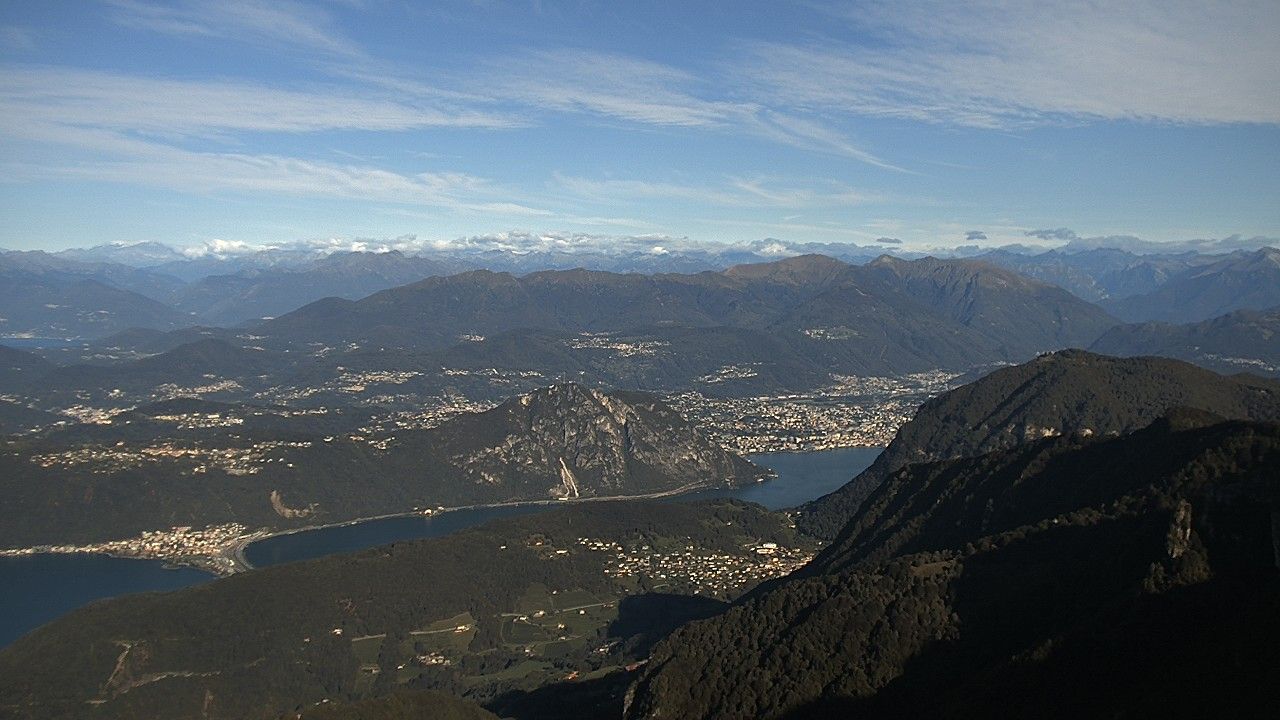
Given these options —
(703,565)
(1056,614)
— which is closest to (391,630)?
(703,565)

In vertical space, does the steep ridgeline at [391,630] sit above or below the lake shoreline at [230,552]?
above

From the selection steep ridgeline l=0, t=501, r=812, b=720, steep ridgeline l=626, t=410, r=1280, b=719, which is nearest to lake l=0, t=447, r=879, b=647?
steep ridgeline l=0, t=501, r=812, b=720

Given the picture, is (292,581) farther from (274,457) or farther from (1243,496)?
(1243,496)

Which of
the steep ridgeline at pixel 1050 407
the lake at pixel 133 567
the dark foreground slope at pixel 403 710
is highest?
the steep ridgeline at pixel 1050 407

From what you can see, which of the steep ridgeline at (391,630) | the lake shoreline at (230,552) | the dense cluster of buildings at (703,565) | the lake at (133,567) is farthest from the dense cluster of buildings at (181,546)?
the dense cluster of buildings at (703,565)

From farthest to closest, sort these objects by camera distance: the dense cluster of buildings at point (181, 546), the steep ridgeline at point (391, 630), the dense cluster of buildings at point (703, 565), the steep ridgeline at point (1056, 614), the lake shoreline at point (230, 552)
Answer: the dense cluster of buildings at point (181, 546) → the lake shoreline at point (230, 552) → the dense cluster of buildings at point (703, 565) → the steep ridgeline at point (391, 630) → the steep ridgeline at point (1056, 614)

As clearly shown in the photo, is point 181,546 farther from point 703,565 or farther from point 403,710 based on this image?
point 403,710

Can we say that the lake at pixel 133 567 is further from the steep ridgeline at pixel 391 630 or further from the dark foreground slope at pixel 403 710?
the dark foreground slope at pixel 403 710

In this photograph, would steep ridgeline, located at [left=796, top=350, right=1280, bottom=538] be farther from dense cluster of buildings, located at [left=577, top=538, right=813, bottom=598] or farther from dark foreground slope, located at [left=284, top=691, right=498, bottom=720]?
dark foreground slope, located at [left=284, top=691, right=498, bottom=720]
